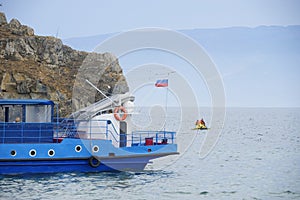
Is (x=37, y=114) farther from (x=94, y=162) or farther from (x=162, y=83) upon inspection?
(x=162, y=83)

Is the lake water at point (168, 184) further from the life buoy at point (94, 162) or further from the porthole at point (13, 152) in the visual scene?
the porthole at point (13, 152)

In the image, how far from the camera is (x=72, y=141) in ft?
85.9

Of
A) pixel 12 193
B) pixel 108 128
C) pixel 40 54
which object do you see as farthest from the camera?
pixel 40 54

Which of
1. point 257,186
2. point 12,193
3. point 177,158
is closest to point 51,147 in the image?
point 12,193

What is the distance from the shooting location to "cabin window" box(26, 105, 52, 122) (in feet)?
87.2

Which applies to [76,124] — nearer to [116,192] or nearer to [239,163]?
[116,192]

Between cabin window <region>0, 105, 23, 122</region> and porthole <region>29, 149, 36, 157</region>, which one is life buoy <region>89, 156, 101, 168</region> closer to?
porthole <region>29, 149, 36, 157</region>

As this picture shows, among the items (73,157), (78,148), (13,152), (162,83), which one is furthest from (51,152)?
(162,83)

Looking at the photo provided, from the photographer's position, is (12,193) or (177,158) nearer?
(12,193)

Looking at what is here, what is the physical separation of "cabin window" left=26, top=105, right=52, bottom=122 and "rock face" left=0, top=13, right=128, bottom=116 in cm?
2882

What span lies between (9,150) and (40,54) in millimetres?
40379

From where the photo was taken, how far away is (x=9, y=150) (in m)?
25.5

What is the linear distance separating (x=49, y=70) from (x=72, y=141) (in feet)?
129

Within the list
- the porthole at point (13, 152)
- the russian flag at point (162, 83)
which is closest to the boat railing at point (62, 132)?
the porthole at point (13, 152)
